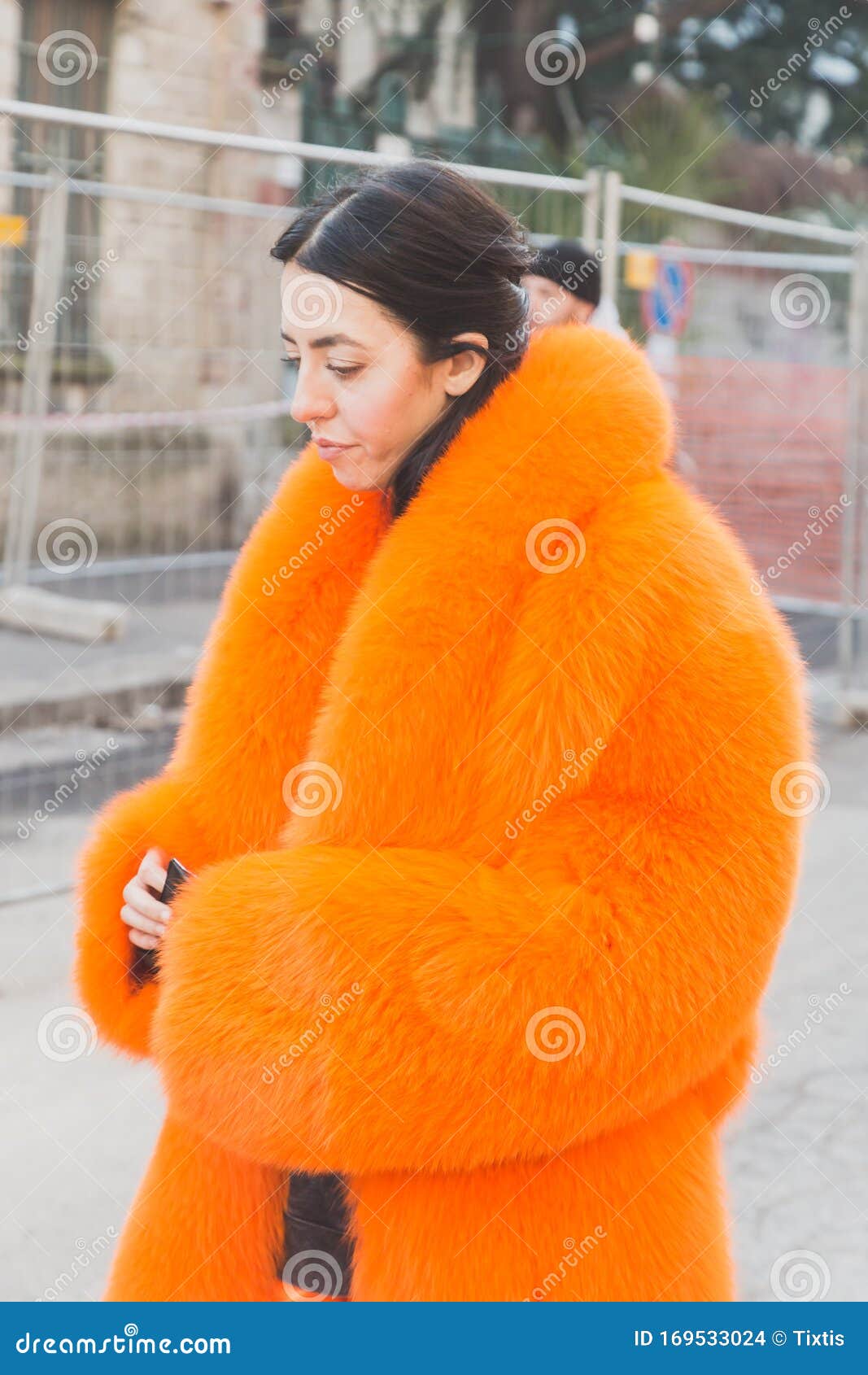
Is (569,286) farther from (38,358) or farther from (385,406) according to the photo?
(385,406)

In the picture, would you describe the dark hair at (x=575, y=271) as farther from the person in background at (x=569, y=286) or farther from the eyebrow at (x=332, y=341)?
the eyebrow at (x=332, y=341)

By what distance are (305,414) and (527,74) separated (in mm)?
15415

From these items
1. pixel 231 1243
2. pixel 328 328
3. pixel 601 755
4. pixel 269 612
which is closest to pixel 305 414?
pixel 328 328

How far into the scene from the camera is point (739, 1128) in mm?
→ 3549

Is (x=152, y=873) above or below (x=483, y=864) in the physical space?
below

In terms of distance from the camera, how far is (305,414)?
60.9 inches

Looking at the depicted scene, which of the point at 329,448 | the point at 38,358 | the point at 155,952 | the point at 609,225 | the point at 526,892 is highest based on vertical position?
the point at 609,225

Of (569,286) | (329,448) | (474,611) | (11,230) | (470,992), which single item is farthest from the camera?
(11,230)

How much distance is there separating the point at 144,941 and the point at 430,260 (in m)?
0.79

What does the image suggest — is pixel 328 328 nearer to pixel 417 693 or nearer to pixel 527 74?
pixel 417 693

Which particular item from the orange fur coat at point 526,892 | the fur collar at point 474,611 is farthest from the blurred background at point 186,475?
the fur collar at point 474,611

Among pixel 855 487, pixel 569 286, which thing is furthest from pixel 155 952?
pixel 855 487

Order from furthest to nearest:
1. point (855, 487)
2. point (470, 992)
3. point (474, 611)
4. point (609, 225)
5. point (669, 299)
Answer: point (855, 487)
point (669, 299)
point (609, 225)
point (474, 611)
point (470, 992)

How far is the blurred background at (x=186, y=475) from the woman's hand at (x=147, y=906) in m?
0.67
